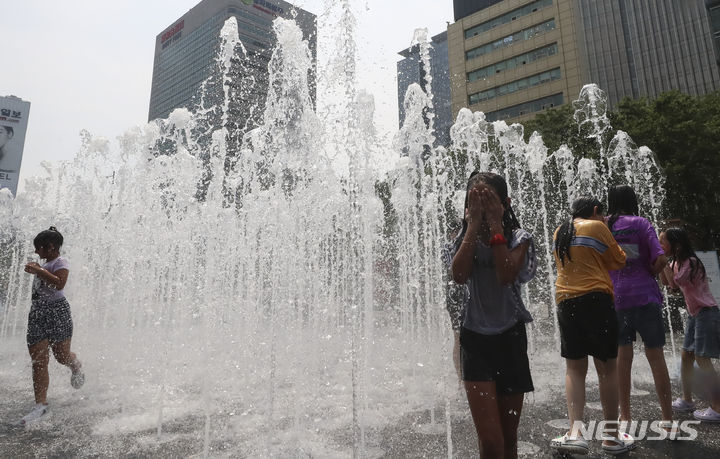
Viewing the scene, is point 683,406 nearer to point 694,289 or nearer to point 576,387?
point 694,289

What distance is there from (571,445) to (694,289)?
1998 mm

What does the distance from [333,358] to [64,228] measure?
984 centimetres

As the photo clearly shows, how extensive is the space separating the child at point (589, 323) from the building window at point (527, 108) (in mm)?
32462

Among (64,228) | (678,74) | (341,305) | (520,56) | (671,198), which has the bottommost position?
(341,305)

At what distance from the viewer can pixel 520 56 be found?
113 feet

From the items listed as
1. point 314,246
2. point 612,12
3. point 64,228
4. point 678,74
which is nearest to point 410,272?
point 314,246

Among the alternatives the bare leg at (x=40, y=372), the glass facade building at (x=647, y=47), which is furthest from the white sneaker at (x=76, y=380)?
the glass facade building at (x=647, y=47)

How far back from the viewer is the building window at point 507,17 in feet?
110

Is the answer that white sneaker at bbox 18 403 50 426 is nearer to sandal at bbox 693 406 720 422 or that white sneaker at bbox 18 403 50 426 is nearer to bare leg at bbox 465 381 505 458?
bare leg at bbox 465 381 505 458

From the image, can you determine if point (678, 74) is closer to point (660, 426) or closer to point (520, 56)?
point (520, 56)

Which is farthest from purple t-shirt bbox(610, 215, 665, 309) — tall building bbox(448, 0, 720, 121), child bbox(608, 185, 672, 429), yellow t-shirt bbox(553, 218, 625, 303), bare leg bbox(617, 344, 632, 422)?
tall building bbox(448, 0, 720, 121)

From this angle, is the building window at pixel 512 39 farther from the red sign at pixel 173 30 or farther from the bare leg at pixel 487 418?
the red sign at pixel 173 30

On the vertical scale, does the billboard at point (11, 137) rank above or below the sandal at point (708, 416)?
above

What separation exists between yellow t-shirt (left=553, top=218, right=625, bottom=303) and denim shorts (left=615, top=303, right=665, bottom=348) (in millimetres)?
536
